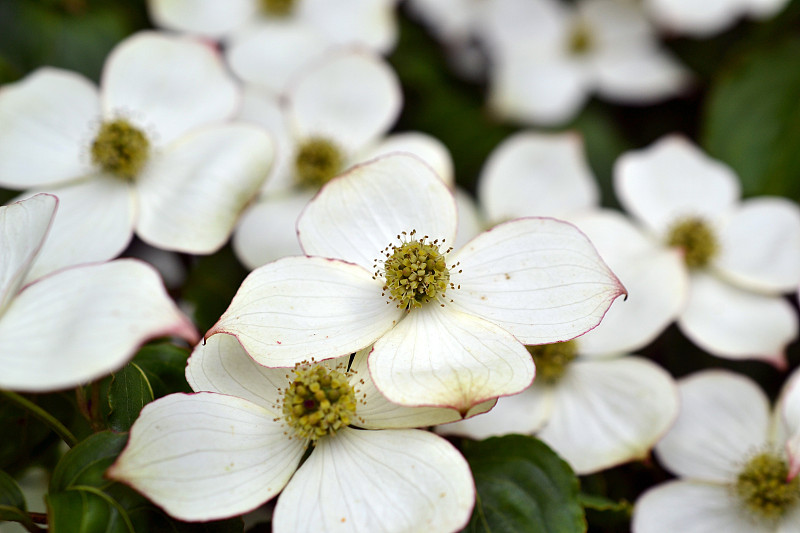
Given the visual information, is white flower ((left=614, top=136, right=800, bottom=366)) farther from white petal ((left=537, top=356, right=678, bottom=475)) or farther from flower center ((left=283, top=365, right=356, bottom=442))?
flower center ((left=283, top=365, right=356, bottom=442))

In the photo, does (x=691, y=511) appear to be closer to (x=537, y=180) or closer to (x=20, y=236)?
(x=537, y=180)

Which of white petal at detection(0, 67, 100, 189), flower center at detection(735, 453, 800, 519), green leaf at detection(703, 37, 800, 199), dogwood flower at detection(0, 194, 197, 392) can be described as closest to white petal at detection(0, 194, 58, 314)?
dogwood flower at detection(0, 194, 197, 392)

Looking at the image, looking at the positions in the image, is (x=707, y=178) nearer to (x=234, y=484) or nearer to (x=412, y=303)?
(x=412, y=303)

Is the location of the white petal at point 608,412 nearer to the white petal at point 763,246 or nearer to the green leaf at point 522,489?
the green leaf at point 522,489

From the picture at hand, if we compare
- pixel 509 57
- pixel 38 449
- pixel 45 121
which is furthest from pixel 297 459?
pixel 509 57

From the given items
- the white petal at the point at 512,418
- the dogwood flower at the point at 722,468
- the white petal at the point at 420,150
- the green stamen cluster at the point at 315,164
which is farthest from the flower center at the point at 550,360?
the green stamen cluster at the point at 315,164

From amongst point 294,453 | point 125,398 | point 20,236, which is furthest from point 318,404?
point 20,236
